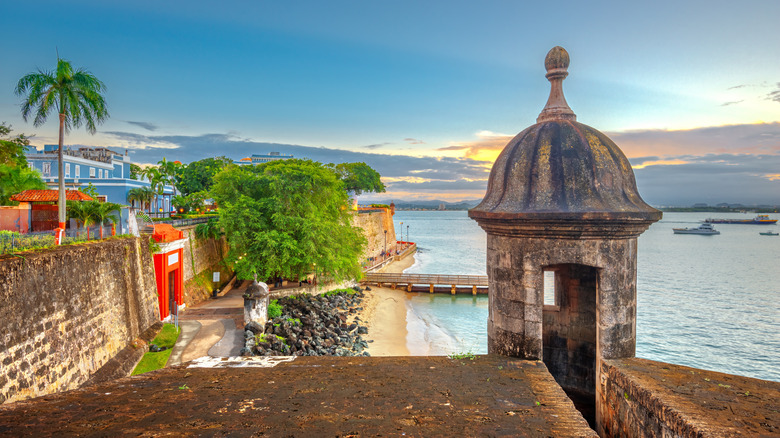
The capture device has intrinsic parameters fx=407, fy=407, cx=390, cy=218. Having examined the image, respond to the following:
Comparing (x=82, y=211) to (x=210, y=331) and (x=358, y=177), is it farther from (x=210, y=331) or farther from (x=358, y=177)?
(x=358, y=177)

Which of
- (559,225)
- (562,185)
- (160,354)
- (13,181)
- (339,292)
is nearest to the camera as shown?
(559,225)

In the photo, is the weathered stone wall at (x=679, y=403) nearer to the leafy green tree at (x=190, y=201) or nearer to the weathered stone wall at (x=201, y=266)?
the weathered stone wall at (x=201, y=266)

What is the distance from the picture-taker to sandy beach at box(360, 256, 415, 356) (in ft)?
69.9

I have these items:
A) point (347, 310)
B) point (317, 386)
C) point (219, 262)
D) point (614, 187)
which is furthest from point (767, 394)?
point (219, 262)

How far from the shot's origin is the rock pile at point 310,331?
15.6 m

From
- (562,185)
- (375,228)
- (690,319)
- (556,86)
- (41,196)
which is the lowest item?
(690,319)

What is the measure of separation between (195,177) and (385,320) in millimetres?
35396

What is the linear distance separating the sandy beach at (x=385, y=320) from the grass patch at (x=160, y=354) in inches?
343

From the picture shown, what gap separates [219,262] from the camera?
26.5 metres

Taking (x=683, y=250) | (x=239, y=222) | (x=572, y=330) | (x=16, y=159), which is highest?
(x=16, y=159)

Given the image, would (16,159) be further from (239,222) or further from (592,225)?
(592,225)

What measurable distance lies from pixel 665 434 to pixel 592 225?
7.66ft

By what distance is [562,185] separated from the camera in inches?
214

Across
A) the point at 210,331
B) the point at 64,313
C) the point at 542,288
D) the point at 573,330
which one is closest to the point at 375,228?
the point at 210,331
